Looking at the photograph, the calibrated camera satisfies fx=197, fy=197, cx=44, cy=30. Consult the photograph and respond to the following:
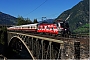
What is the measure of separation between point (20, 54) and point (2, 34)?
18.8m

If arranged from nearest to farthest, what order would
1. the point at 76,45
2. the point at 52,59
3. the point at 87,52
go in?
the point at 87,52
the point at 76,45
the point at 52,59

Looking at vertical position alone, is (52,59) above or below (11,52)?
above

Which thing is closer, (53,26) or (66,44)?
(66,44)

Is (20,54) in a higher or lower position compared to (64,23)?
lower

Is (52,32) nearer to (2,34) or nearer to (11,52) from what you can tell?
(11,52)

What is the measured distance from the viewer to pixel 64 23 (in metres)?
34.7

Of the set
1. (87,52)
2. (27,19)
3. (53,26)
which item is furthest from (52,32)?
(27,19)

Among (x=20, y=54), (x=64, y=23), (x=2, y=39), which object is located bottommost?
(x=20, y=54)

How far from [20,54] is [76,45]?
232 feet

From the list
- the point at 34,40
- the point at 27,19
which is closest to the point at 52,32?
the point at 34,40

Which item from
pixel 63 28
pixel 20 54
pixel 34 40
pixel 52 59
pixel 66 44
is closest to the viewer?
pixel 66 44

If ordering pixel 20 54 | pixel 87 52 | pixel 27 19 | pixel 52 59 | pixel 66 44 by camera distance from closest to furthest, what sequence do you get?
pixel 87 52, pixel 66 44, pixel 52 59, pixel 20 54, pixel 27 19

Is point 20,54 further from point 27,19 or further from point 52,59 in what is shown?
point 52,59

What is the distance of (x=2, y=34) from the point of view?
326ft
